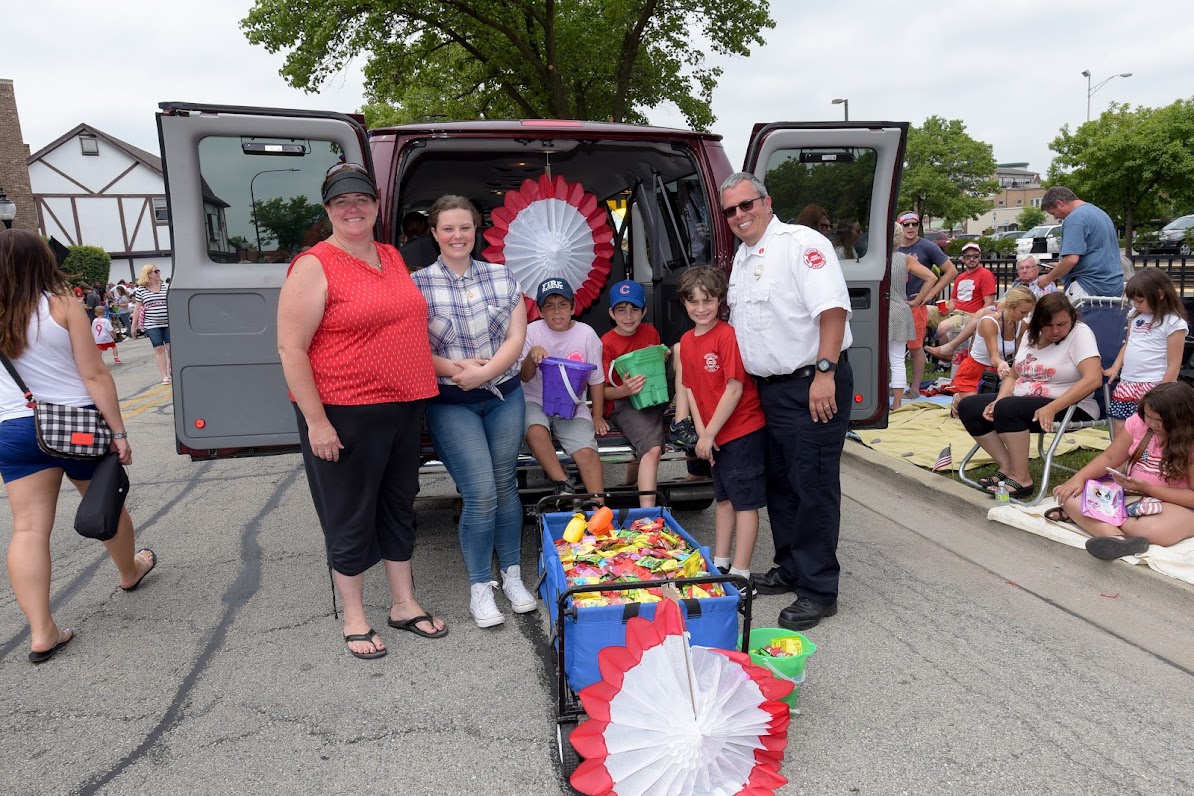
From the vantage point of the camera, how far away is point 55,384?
3.43m

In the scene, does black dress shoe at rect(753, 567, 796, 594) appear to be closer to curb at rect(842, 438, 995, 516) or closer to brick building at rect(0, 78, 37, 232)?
curb at rect(842, 438, 995, 516)

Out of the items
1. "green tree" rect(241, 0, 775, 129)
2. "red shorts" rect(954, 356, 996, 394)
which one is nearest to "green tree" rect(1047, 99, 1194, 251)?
"green tree" rect(241, 0, 775, 129)

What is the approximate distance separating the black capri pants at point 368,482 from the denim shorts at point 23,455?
1.09 m

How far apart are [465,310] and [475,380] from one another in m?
A: 0.31

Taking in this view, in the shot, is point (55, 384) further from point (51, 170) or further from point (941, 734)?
point (51, 170)

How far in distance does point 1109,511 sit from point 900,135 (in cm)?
212

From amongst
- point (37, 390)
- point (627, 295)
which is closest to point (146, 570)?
point (37, 390)

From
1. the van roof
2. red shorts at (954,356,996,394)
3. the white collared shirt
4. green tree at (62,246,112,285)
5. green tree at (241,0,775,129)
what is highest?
green tree at (241,0,775,129)

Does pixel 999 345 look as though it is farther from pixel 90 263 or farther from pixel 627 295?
pixel 90 263

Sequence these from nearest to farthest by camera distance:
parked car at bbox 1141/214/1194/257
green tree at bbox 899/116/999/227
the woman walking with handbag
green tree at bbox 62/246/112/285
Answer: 1. the woman walking with handbag
2. parked car at bbox 1141/214/1194/257
3. green tree at bbox 62/246/112/285
4. green tree at bbox 899/116/999/227

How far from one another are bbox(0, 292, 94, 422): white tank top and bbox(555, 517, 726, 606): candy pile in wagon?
7.20 feet

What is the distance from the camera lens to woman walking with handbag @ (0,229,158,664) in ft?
10.9

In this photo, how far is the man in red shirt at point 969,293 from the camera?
8.92 meters

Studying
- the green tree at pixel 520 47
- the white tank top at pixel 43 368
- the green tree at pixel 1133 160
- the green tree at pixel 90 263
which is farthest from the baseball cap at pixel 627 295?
the green tree at pixel 90 263
